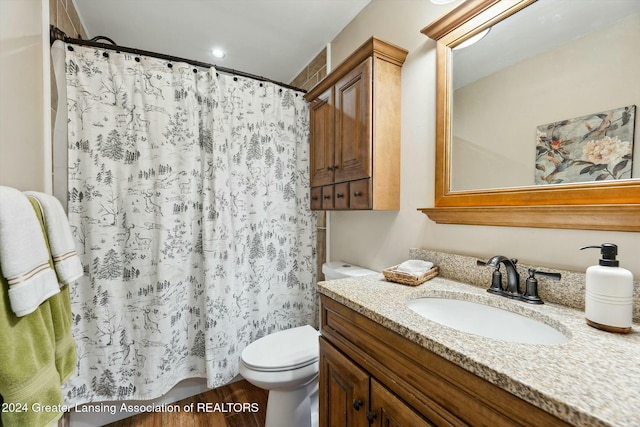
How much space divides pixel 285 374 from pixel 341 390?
0.45 m

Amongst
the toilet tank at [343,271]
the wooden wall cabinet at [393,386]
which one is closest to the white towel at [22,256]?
the wooden wall cabinet at [393,386]

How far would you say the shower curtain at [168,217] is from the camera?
1.38 m

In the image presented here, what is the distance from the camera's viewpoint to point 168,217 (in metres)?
1.51

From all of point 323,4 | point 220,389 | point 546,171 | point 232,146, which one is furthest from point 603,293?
point 220,389

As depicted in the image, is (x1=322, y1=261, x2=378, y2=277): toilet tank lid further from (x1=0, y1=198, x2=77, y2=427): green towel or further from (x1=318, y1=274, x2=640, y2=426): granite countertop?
(x1=0, y1=198, x2=77, y2=427): green towel

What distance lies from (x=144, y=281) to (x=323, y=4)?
2004mm

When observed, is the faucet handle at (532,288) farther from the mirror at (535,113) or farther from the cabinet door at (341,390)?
the cabinet door at (341,390)

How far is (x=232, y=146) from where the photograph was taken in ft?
5.59

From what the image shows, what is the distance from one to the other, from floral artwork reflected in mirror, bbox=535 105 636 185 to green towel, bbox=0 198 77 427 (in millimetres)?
1565

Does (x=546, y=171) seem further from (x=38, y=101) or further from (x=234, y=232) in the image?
(x=38, y=101)

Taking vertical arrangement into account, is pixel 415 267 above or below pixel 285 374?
above

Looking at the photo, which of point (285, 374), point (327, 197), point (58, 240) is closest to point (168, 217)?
point (58, 240)

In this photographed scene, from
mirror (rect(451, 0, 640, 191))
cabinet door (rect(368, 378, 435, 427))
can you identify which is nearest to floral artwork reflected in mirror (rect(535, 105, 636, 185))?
mirror (rect(451, 0, 640, 191))

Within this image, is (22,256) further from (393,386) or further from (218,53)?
(218,53)
